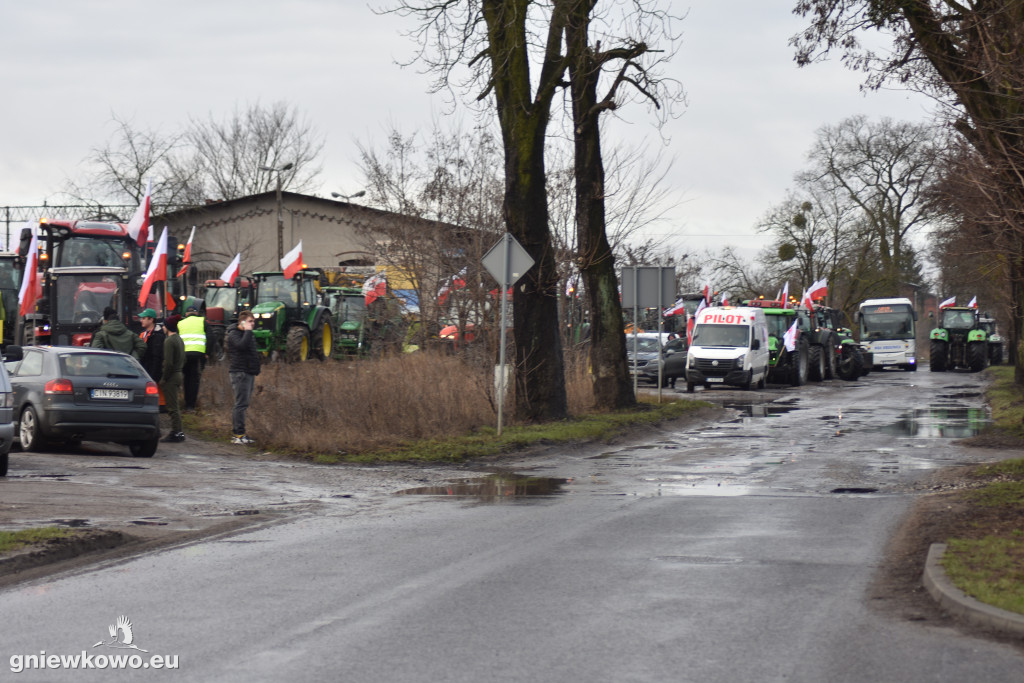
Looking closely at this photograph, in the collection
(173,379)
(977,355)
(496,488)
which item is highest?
(173,379)

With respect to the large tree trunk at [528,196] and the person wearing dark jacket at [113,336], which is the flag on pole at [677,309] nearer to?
the large tree trunk at [528,196]

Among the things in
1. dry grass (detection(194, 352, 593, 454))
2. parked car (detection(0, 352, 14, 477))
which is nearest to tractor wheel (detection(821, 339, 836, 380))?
dry grass (detection(194, 352, 593, 454))

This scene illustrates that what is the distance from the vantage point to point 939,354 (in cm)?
5950

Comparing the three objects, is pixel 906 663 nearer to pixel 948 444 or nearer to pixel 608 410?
pixel 948 444

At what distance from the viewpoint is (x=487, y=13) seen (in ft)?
66.8

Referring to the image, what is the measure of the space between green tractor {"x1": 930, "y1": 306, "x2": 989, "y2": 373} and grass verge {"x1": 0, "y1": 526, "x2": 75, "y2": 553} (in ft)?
174

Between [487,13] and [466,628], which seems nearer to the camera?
[466,628]

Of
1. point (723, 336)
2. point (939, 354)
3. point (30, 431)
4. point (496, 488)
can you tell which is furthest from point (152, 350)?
point (939, 354)

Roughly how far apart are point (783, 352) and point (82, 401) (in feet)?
97.5

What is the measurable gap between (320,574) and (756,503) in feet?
17.2

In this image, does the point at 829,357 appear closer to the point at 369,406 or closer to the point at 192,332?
the point at 192,332

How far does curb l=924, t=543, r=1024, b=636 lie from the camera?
21.2ft

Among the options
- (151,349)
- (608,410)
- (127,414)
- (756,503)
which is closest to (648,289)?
(608,410)

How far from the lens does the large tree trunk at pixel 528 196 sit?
20594 mm
